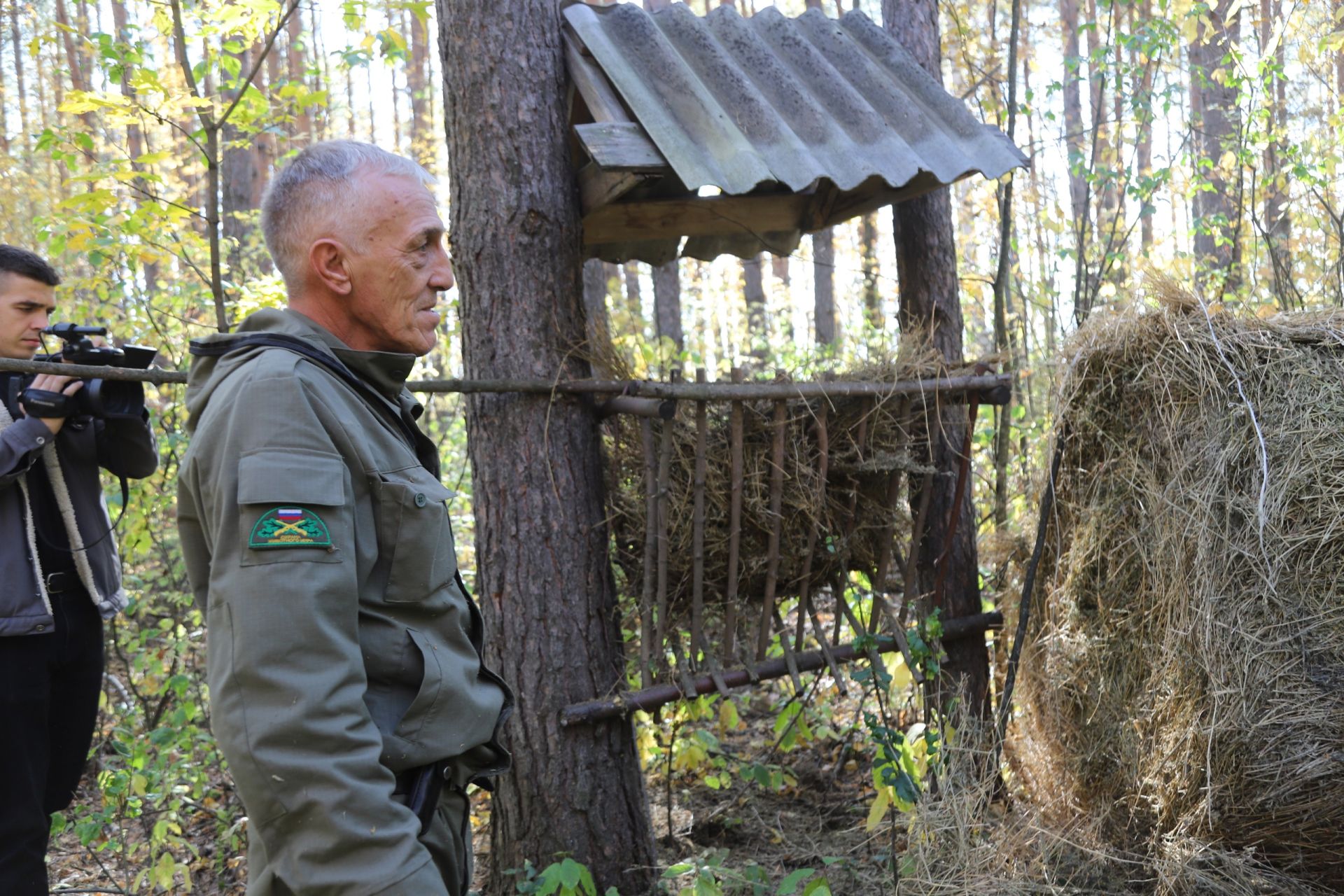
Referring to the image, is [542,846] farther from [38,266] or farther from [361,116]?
[361,116]

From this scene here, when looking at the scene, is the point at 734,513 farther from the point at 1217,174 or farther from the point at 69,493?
the point at 1217,174

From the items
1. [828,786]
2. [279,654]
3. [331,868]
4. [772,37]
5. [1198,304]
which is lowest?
[828,786]

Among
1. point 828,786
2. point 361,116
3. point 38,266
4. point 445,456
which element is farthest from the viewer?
point 361,116

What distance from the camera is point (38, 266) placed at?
336 cm

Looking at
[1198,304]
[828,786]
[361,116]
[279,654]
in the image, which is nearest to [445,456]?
[828,786]

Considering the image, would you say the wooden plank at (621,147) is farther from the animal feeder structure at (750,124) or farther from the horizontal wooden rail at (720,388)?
the horizontal wooden rail at (720,388)

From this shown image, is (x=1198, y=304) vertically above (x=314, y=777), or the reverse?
(x=1198, y=304)

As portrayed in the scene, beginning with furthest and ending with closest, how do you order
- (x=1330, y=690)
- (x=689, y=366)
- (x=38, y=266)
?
(x=689, y=366)
(x=38, y=266)
(x=1330, y=690)

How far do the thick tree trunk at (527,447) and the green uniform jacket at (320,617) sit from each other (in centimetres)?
189

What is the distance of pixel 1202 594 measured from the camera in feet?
10.2

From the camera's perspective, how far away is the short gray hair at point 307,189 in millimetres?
1844

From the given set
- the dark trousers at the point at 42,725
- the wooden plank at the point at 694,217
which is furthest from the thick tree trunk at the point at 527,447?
Result: the dark trousers at the point at 42,725

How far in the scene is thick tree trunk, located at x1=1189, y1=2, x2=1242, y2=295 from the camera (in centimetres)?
742

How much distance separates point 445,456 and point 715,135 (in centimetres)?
668
